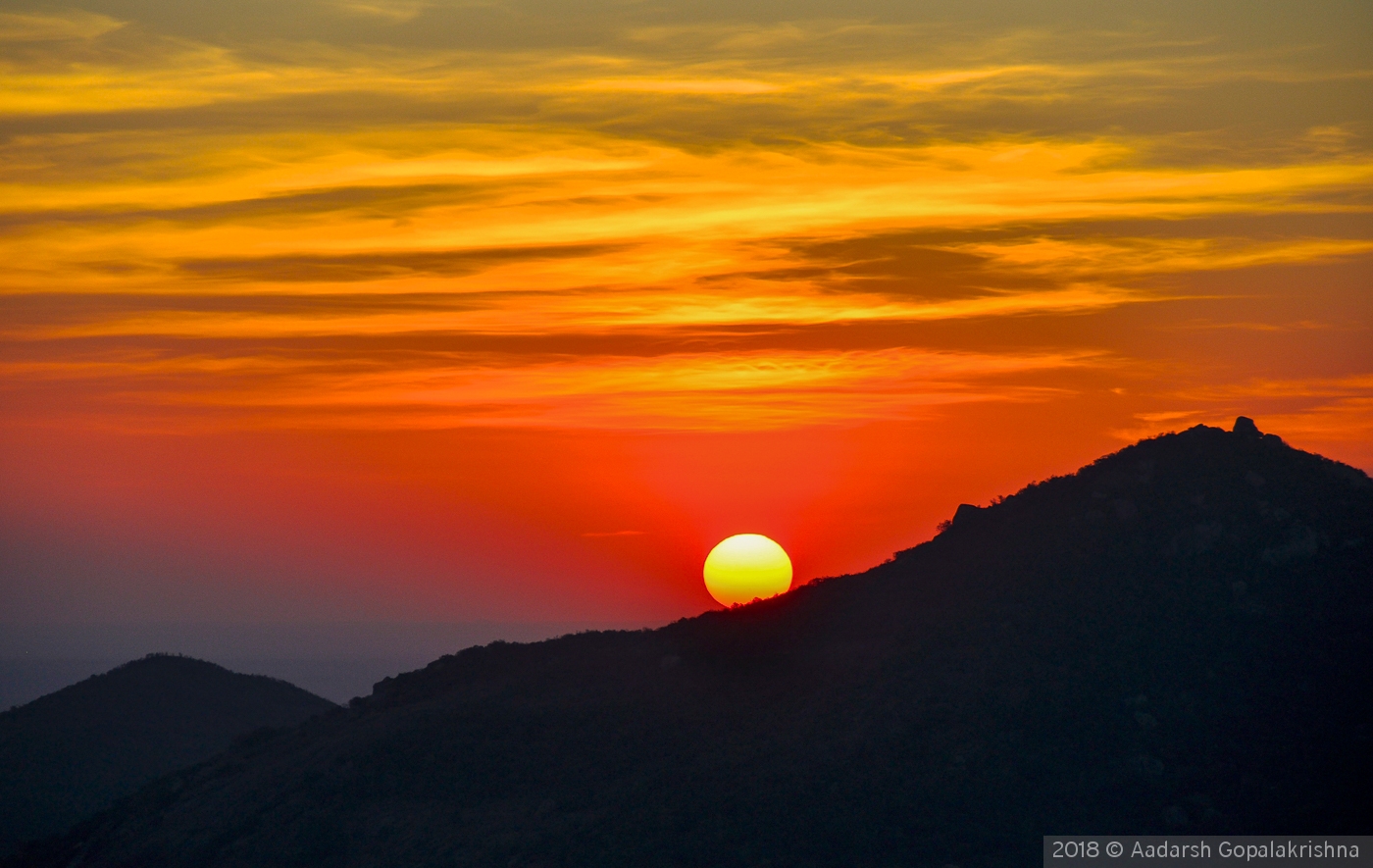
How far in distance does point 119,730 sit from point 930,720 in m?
55.8

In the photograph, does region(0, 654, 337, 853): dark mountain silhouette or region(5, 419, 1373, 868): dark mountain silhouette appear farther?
region(0, 654, 337, 853): dark mountain silhouette

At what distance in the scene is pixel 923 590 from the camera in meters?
52.9

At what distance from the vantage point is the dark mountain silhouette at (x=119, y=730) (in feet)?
241

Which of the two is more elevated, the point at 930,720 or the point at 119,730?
the point at 930,720

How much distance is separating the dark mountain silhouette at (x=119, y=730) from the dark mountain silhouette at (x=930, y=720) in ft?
57.6

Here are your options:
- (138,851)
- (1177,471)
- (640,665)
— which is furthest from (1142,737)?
(138,851)

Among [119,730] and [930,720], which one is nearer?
[930,720]

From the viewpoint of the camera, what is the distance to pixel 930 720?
44.0 meters

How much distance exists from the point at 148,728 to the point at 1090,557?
5777 cm

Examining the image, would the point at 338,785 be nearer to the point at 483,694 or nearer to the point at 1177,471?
the point at 483,694

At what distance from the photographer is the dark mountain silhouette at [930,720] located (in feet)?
131

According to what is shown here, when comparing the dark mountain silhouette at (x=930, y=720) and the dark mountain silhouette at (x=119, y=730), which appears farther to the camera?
the dark mountain silhouette at (x=119, y=730)

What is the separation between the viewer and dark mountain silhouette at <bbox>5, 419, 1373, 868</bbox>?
39.8 meters

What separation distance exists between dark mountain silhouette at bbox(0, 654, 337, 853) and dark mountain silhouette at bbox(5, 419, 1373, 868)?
17.6m
